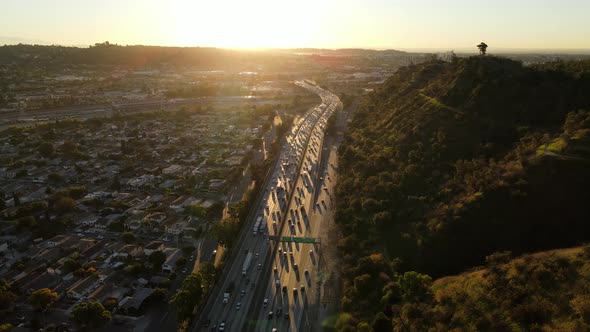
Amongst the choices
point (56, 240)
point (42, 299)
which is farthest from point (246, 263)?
point (56, 240)

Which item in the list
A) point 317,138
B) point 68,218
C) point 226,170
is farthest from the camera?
point 317,138

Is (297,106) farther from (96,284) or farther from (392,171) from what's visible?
(96,284)

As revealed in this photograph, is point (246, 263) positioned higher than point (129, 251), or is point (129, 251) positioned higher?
point (246, 263)

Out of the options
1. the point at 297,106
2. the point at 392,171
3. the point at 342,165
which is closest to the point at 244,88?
the point at 297,106

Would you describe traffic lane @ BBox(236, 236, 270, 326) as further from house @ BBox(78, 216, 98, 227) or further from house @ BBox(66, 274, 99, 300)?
house @ BBox(78, 216, 98, 227)

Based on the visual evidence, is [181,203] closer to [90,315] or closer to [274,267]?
[274,267]

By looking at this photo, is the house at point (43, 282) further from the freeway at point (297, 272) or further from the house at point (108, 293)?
the freeway at point (297, 272)

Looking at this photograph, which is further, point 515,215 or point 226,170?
point 226,170
